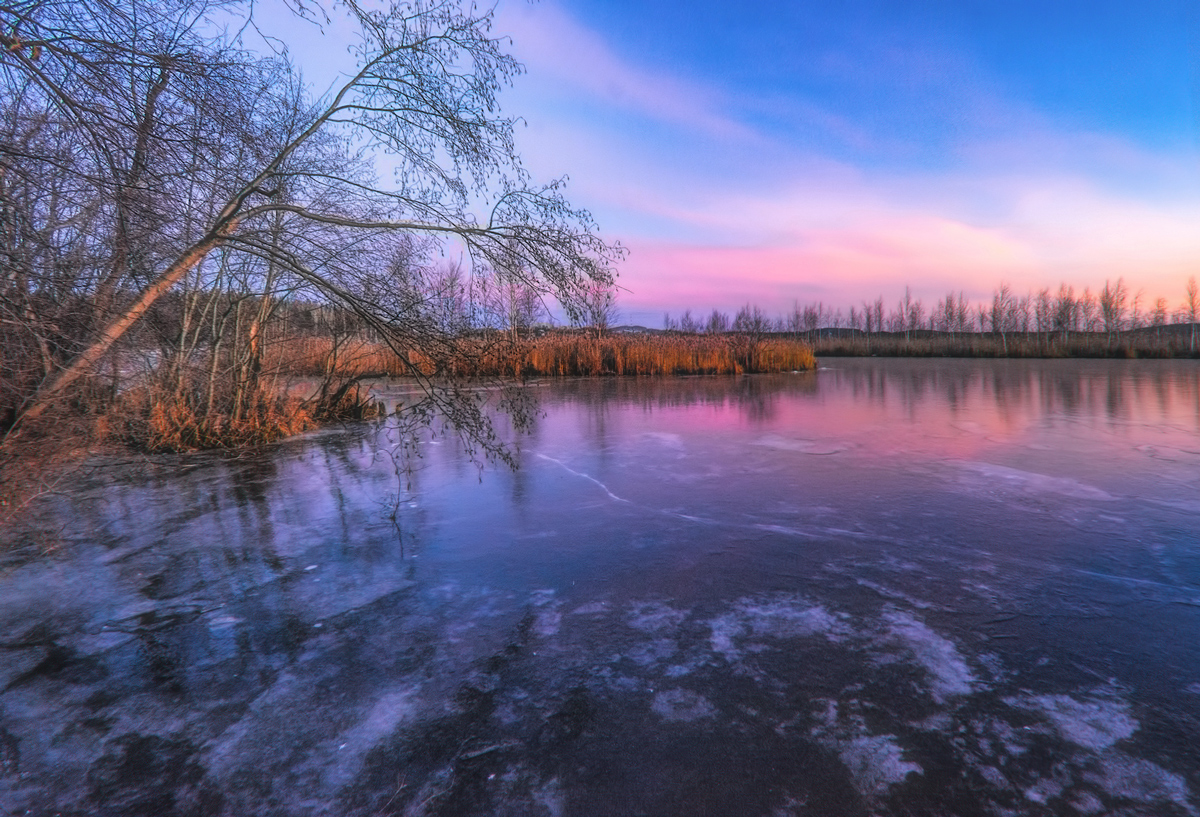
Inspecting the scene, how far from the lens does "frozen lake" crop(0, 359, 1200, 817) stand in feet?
7.09

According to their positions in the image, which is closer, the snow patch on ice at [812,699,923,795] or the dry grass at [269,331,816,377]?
the snow patch on ice at [812,699,923,795]

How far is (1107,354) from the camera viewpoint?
112ft

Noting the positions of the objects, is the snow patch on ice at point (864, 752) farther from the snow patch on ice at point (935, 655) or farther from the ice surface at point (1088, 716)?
the ice surface at point (1088, 716)

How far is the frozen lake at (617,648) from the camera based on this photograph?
7.09ft

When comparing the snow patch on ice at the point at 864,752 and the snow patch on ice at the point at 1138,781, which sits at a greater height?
the snow patch on ice at the point at 864,752

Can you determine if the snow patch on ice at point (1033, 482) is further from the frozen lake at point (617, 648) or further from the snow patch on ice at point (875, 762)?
the snow patch on ice at point (875, 762)

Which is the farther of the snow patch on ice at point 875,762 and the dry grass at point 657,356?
the dry grass at point 657,356

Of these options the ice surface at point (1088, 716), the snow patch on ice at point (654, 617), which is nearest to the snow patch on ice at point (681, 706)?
the snow patch on ice at point (654, 617)

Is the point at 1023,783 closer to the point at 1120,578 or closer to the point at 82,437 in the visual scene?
the point at 1120,578

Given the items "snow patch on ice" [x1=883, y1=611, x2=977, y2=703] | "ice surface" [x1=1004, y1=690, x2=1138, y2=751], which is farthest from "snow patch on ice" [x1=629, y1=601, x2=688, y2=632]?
"ice surface" [x1=1004, y1=690, x2=1138, y2=751]

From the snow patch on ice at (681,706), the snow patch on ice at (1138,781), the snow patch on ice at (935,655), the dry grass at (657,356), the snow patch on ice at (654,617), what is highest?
the dry grass at (657,356)

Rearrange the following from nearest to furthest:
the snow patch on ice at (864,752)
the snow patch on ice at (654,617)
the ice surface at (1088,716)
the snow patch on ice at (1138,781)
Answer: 1. the snow patch on ice at (1138,781)
2. the snow patch on ice at (864,752)
3. the ice surface at (1088,716)
4. the snow patch on ice at (654,617)

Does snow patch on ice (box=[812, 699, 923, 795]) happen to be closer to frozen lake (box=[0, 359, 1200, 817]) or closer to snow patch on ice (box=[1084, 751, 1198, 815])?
frozen lake (box=[0, 359, 1200, 817])

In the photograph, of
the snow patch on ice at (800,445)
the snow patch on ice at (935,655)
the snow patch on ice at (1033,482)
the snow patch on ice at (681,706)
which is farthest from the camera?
the snow patch on ice at (800,445)
